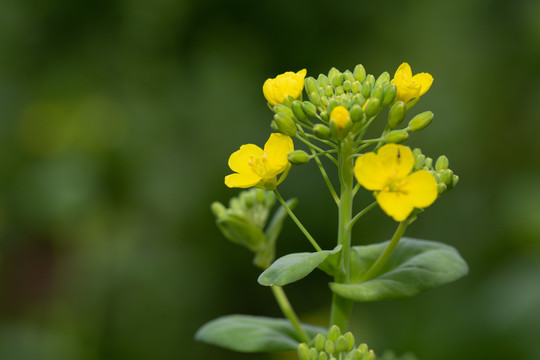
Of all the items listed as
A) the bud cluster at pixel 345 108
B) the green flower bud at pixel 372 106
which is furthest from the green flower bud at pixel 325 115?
the green flower bud at pixel 372 106

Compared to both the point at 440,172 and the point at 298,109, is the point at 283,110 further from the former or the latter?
the point at 440,172

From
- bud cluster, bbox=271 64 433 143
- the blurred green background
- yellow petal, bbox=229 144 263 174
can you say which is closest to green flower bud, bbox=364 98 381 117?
bud cluster, bbox=271 64 433 143

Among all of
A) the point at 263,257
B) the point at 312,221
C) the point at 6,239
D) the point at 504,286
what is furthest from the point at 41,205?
the point at 504,286

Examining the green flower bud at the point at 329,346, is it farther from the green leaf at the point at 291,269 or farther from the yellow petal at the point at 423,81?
the yellow petal at the point at 423,81

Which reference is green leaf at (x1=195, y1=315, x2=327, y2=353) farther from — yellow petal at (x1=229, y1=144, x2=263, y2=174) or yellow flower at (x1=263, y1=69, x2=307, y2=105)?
yellow flower at (x1=263, y1=69, x2=307, y2=105)

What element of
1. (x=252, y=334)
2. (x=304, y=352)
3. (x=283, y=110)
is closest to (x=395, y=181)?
(x=283, y=110)

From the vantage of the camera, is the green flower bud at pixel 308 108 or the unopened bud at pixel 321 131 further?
the green flower bud at pixel 308 108
